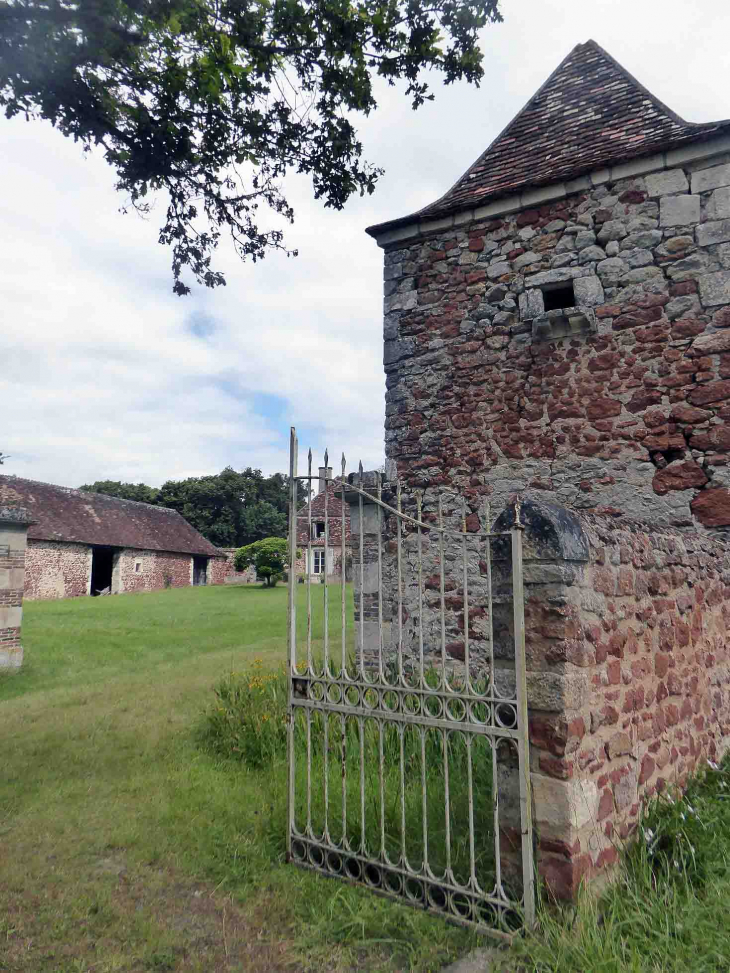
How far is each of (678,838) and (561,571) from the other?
1.65 metres

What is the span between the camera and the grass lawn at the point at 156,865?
3.14 meters

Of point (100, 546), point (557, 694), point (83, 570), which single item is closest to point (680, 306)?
point (557, 694)

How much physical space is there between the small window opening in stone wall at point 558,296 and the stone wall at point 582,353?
0.07 meters

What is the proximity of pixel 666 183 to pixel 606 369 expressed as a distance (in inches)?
78.1

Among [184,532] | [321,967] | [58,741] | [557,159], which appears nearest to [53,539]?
[184,532]

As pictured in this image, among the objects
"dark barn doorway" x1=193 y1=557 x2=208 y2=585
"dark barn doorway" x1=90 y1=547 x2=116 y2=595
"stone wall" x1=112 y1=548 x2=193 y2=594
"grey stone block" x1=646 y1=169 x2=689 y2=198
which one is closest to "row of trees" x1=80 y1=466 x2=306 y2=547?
"dark barn doorway" x1=193 y1=557 x2=208 y2=585

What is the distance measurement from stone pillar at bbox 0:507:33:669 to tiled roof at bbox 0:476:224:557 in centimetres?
1466

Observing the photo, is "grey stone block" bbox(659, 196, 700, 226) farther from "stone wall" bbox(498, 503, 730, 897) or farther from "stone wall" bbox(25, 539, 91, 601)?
"stone wall" bbox(25, 539, 91, 601)

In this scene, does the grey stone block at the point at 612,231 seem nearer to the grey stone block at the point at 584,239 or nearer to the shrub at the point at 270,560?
the grey stone block at the point at 584,239

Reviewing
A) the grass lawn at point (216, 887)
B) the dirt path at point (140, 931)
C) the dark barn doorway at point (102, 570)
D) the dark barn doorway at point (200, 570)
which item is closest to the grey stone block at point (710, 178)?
the grass lawn at point (216, 887)

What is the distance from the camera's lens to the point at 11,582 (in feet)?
35.5

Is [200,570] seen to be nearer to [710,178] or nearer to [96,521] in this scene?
[96,521]

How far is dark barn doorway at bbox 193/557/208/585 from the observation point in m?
34.7

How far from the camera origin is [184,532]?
3525cm
